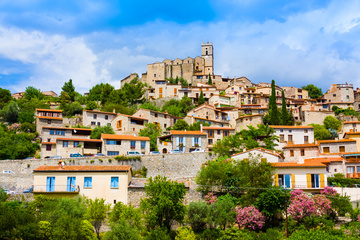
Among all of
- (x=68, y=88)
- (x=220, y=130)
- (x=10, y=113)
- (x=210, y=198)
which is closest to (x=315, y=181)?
(x=210, y=198)

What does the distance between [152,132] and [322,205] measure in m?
35.0

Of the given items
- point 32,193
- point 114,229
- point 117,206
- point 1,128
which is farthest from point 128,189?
point 1,128

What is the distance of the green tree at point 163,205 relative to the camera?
106 feet

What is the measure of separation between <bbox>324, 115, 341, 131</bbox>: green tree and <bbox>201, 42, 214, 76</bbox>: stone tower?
50.8 meters

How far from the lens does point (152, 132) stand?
63.1 metres

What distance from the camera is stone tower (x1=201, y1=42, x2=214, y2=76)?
386ft

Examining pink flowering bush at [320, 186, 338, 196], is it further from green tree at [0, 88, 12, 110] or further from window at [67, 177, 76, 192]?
green tree at [0, 88, 12, 110]

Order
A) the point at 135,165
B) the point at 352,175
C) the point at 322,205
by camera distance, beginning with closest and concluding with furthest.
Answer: the point at 322,205 < the point at 352,175 < the point at 135,165

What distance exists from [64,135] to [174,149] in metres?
19.3

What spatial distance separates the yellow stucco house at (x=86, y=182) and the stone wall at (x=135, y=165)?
8704 mm

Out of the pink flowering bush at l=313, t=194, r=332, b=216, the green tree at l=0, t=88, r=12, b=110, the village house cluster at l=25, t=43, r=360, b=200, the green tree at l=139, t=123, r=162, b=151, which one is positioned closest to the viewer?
the pink flowering bush at l=313, t=194, r=332, b=216

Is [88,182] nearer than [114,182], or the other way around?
[114,182]

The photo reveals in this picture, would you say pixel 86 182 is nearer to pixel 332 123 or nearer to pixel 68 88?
pixel 332 123

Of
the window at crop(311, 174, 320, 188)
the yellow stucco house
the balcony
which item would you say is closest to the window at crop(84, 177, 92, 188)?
the yellow stucco house
